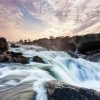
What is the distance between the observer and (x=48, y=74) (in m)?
14.1

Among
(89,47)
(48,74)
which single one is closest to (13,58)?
(48,74)

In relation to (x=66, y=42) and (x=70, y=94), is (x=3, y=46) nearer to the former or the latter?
(x=70, y=94)

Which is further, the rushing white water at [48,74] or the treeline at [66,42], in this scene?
the treeline at [66,42]

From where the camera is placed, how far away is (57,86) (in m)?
7.64

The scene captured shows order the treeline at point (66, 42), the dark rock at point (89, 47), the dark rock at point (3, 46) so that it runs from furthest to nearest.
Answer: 1. the treeline at point (66, 42)
2. the dark rock at point (89, 47)
3. the dark rock at point (3, 46)

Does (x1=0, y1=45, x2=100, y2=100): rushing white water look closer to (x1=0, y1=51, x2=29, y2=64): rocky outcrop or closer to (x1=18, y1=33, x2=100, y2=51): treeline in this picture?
(x1=0, y1=51, x2=29, y2=64): rocky outcrop

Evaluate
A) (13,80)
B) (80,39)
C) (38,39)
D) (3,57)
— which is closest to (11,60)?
(3,57)

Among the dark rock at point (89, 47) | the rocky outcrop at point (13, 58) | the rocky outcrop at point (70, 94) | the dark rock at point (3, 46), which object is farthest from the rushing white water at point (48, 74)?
the dark rock at point (89, 47)

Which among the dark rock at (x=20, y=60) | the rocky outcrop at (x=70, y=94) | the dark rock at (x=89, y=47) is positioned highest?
the rocky outcrop at (x=70, y=94)

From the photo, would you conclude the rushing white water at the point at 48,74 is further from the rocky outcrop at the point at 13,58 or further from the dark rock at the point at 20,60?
the rocky outcrop at the point at 13,58

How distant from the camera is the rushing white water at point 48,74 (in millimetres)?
11197

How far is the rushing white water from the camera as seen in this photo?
36.7 feet

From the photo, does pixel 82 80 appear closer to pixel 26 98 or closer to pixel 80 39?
pixel 26 98

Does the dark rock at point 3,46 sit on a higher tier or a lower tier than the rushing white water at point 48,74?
higher
